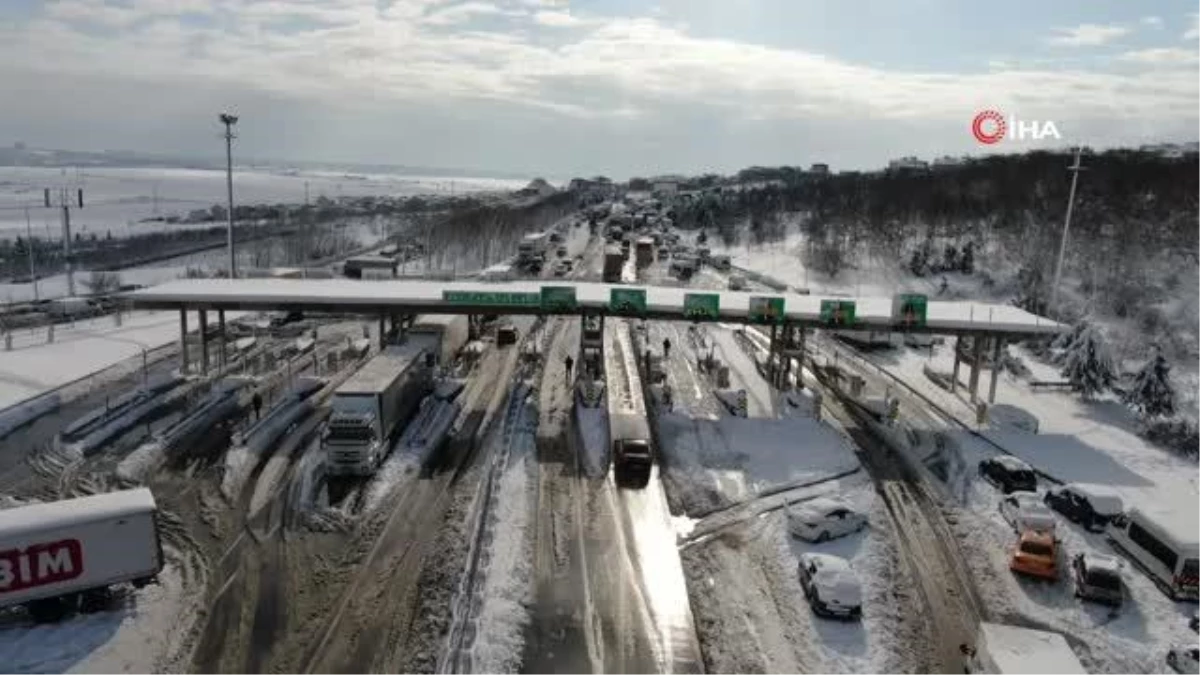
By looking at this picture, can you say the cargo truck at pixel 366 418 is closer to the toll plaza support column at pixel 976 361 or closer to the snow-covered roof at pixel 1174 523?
the snow-covered roof at pixel 1174 523

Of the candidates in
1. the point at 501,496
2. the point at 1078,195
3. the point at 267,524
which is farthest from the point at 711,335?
the point at 1078,195

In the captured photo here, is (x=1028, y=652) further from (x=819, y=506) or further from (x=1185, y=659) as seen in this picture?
(x=819, y=506)

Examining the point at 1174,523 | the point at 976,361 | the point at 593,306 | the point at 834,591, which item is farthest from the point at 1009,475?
the point at 593,306

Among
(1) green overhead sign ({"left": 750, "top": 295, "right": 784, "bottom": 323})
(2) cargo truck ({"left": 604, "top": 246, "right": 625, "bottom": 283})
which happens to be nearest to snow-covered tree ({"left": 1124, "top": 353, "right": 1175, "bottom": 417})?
(1) green overhead sign ({"left": 750, "top": 295, "right": 784, "bottom": 323})

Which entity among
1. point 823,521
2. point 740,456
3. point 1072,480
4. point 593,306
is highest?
point 593,306

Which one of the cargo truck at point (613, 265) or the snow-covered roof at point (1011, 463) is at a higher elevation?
the cargo truck at point (613, 265)

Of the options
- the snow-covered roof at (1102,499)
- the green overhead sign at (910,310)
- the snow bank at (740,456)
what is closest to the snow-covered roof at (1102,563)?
the snow-covered roof at (1102,499)
